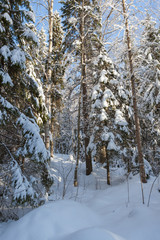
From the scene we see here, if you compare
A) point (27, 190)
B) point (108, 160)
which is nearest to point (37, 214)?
point (27, 190)

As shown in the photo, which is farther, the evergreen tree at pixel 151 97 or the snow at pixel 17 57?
the evergreen tree at pixel 151 97

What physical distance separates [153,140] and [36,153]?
1148 centimetres

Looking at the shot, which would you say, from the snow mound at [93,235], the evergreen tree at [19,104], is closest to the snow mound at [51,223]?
the snow mound at [93,235]

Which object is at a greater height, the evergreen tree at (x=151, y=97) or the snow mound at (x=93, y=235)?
the evergreen tree at (x=151, y=97)

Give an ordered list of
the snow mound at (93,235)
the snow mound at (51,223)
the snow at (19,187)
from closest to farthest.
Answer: the snow mound at (93,235), the snow mound at (51,223), the snow at (19,187)

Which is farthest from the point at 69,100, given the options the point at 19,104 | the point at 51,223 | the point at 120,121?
the point at 51,223

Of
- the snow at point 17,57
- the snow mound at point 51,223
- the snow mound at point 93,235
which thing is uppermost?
the snow at point 17,57

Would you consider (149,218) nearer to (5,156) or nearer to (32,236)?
(32,236)

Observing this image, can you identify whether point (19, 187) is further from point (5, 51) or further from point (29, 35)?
point (29, 35)

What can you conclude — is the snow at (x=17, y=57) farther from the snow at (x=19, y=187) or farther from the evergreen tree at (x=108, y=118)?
the evergreen tree at (x=108, y=118)

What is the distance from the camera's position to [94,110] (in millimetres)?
10016

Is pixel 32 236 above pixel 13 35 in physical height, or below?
below

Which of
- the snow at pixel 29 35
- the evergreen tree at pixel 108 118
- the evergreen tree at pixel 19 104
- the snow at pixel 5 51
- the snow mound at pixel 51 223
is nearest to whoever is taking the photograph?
the snow mound at pixel 51 223

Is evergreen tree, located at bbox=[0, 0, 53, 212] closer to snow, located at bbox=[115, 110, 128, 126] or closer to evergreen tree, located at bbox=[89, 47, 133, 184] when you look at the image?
evergreen tree, located at bbox=[89, 47, 133, 184]
